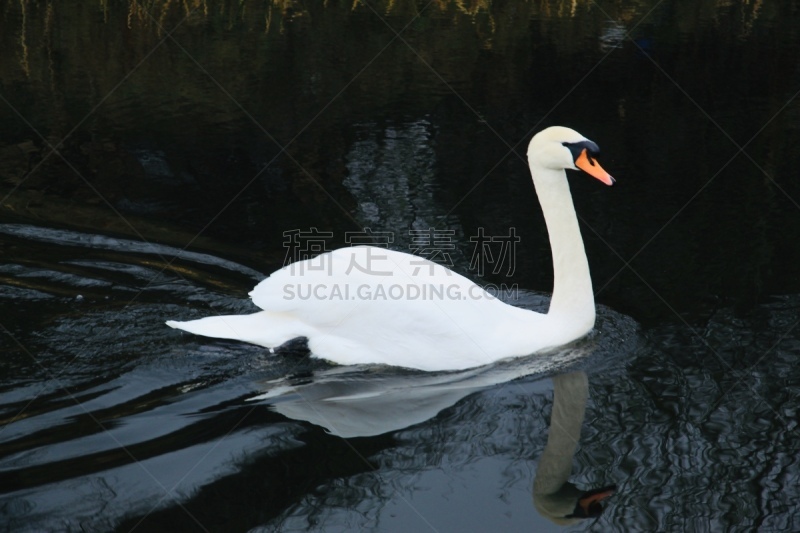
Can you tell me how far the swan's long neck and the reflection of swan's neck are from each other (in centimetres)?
42

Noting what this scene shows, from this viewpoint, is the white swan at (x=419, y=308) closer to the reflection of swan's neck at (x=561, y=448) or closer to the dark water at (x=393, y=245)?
the dark water at (x=393, y=245)

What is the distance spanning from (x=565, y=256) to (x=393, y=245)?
84.5 inches

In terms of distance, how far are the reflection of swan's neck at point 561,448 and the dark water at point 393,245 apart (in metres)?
0.02

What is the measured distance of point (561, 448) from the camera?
16.5 feet

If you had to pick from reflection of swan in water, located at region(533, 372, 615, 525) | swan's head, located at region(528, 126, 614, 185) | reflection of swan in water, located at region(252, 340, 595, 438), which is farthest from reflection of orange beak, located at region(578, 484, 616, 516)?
swan's head, located at region(528, 126, 614, 185)

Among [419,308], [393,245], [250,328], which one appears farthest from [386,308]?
[393,245]

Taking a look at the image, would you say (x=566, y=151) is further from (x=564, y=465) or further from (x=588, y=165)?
(x=564, y=465)

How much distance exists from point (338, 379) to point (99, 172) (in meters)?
4.74

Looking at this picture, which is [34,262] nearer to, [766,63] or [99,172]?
[99,172]

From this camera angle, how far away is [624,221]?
8.25 m

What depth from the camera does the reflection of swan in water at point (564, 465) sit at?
176 inches

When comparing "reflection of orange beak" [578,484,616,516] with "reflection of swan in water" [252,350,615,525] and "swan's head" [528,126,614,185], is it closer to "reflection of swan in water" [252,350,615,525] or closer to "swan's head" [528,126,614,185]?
"reflection of swan in water" [252,350,615,525]

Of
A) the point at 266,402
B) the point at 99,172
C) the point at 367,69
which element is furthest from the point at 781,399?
the point at 367,69

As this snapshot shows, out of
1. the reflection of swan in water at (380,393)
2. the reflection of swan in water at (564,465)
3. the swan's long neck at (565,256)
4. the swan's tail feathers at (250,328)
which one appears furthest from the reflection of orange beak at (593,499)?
the swan's tail feathers at (250,328)
